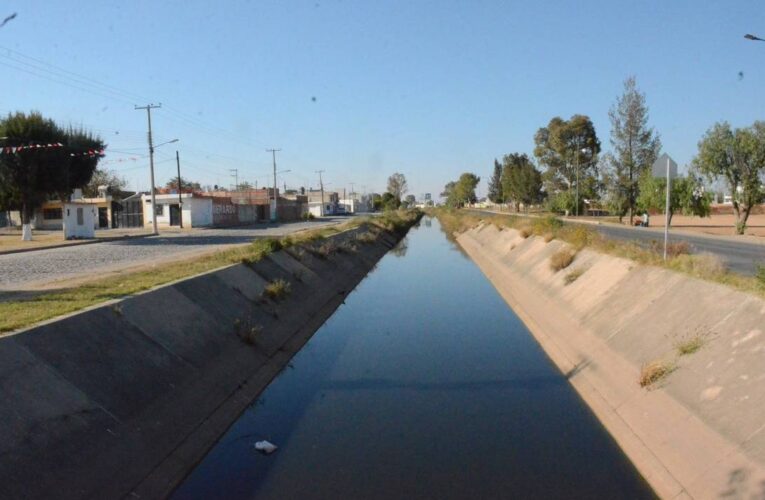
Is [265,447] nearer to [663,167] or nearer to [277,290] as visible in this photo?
[277,290]

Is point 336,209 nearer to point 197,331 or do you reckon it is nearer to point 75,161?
point 75,161

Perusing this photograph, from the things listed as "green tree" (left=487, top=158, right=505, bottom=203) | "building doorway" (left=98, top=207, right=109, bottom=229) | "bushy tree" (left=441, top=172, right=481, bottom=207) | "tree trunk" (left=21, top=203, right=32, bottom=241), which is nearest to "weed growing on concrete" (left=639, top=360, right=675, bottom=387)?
"tree trunk" (left=21, top=203, right=32, bottom=241)

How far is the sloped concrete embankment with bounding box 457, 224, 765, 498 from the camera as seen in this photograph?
718cm

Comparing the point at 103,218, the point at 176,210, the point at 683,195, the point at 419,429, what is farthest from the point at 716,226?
the point at 103,218

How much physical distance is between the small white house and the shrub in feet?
99.4

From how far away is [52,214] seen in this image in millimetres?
61375

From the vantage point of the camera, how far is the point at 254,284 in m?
18.4

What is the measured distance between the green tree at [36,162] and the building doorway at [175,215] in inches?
585

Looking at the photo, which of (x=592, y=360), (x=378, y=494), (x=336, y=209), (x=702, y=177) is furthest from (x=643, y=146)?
(x=336, y=209)

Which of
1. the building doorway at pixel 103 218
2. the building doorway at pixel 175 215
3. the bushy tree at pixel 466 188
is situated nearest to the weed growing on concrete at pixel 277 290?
the building doorway at pixel 175 215

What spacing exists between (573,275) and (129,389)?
1324 centimetres

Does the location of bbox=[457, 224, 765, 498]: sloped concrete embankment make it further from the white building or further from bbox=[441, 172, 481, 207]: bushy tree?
bbox=[441, 172, 481, 207]: bushy tree

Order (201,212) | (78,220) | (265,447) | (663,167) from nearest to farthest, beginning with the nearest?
(265,447)
(663,167)
(78,220)
(201,212)

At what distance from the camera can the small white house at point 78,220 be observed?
1551 inches
